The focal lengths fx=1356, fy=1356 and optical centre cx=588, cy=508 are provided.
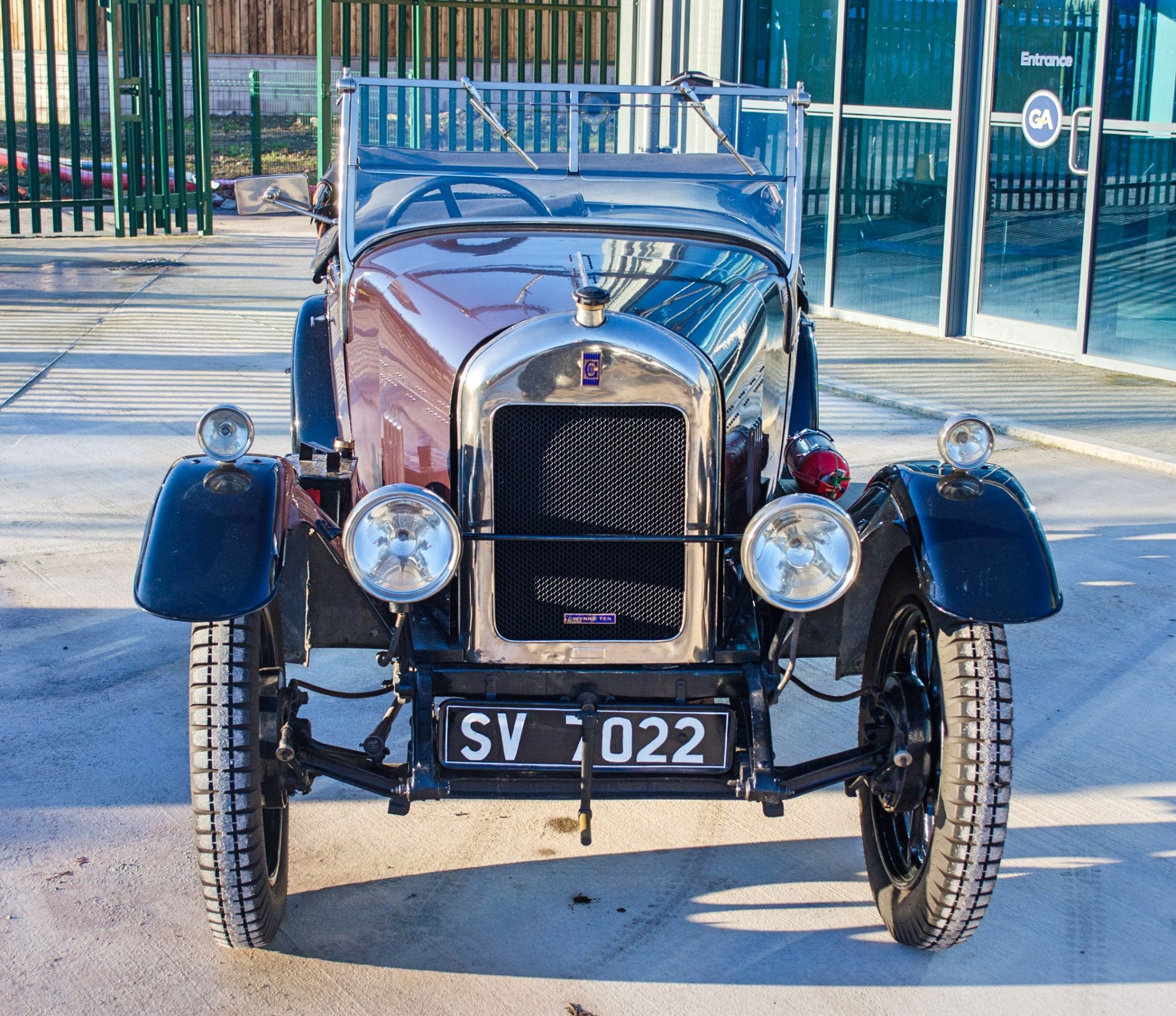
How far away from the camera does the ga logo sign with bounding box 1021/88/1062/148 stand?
9367mm

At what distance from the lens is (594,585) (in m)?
3.10

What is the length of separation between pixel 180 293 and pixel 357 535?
947 cm

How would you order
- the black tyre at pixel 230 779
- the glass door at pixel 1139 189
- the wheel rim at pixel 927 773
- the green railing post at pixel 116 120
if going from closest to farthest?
the black tyre at pixel 230 779 → the wheel rim at pixel 927 773 → the glass door at pixel 1139 189 → the green railing post at pixel 116 120

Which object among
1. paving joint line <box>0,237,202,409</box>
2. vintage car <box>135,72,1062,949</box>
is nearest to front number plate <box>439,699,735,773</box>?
vintage car <box>135,72,1062,949</box>

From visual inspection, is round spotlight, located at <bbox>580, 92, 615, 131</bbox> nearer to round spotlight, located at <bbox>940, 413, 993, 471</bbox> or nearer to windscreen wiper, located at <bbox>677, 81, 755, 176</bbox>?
windscreen wiper, located at <bbox>677, 81, 755, 176</bbox>

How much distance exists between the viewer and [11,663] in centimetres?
439

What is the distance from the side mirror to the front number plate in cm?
240

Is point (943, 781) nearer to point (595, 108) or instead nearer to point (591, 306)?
point (591, 306)

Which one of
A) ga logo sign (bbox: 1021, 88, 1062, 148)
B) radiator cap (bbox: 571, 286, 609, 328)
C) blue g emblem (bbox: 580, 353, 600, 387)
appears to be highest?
ga logo sign (bbox: 1021, 88, 1062, 148)

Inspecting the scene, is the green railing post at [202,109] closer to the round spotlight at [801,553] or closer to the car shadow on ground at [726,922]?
the car shadow on ground at [726,922]

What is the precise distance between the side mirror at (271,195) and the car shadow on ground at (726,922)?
2.40m

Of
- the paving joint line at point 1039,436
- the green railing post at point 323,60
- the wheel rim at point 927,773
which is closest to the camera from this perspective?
the wheel rim at point 927,773

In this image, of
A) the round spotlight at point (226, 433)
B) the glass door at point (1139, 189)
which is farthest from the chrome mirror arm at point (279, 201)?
the glass door at point (1139, 189)

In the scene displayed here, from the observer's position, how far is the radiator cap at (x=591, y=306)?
118 inches
